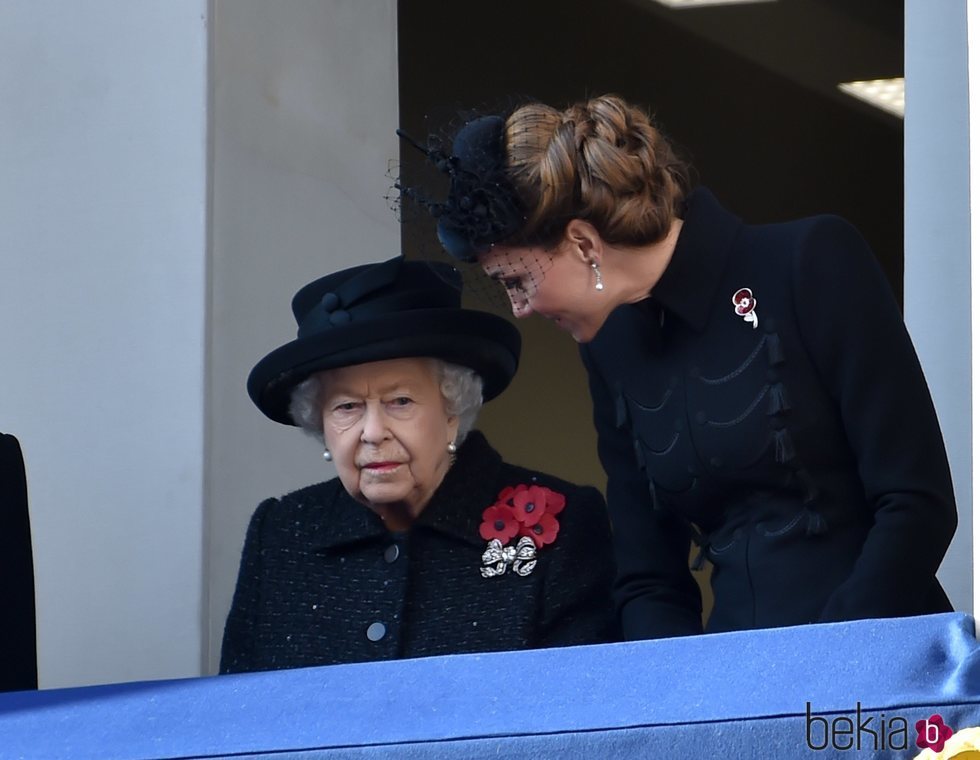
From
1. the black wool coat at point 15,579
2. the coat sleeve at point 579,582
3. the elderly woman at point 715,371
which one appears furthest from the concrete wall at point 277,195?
the elderly woman at point 715,371

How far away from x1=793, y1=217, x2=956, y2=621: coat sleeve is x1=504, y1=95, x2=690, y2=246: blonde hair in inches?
9.9

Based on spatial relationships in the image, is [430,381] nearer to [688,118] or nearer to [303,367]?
[303,367]

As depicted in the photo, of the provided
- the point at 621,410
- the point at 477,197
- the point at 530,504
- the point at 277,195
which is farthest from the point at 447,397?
the point at 277,195

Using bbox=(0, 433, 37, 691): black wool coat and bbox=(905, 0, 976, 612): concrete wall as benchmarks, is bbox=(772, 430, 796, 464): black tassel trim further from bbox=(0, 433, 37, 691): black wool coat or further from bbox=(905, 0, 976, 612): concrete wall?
bbox=(0, 433, 37, 691): black wool coat

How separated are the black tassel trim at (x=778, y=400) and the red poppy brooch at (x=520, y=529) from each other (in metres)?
0.62

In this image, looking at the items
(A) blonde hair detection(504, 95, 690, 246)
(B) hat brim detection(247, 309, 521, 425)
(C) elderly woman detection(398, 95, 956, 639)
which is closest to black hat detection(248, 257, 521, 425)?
(B) hat brim detection(247, 309, 521, 425)

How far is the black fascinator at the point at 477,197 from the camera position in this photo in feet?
8.48

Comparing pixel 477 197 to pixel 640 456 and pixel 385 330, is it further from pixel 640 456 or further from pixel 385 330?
pixel 385 330

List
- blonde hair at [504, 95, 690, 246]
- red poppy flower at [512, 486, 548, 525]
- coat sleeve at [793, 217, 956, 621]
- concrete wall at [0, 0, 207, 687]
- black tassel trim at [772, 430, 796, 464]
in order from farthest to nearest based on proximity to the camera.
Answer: concrete wall at [0, 0, 207, 687]
red poppy flower at [512, 486, 548, 525]
blonde hair at [504, 95, 690, 246]
black tassel trim at [772, 430, 796, 464]
coat sleeve at [793, 217, 956, 621]

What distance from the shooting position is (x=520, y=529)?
3.07 m

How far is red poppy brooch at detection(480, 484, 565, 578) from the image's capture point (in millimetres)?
3021

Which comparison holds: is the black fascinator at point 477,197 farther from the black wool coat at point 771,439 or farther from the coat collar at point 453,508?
the coat collar at point 453,508

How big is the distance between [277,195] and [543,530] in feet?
4.22

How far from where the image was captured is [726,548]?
2594 millimetres
